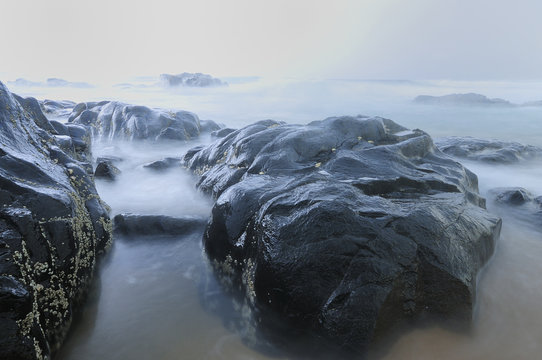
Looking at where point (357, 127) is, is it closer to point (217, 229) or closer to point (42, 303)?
point (217, 229)

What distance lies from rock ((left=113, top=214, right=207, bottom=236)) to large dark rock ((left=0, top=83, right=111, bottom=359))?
25.9 inches

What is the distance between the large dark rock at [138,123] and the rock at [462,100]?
22.4 metres

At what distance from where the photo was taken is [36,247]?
2.71 m

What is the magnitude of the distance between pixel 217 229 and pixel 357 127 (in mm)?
3135

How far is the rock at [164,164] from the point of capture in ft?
26.4

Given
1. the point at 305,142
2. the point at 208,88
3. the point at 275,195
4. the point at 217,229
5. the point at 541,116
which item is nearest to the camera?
the point at 275,195

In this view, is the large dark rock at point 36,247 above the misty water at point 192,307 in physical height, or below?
above

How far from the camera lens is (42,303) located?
2.67m

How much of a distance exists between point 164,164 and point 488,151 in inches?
351

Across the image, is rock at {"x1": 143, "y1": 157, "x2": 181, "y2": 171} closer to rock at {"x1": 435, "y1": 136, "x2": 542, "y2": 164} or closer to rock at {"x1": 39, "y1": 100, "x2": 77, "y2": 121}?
rock at {"x1": 435, "y1": 136, "x2": 542, "y2": 164}

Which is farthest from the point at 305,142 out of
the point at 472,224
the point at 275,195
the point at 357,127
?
the point at 472,224

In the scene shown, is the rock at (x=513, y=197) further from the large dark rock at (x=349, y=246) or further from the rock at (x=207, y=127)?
the rock at (x=207, y=127)

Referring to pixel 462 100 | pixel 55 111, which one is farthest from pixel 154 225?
pixel 462 100

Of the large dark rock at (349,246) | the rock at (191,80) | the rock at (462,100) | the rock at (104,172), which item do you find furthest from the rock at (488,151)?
the rock at (191,80)
